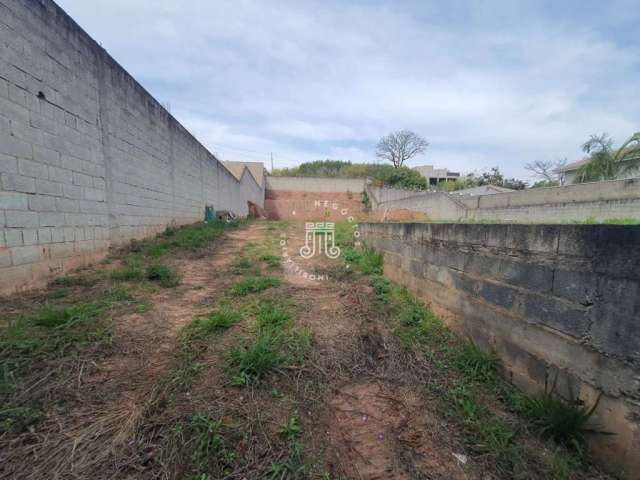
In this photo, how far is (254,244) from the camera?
672 cm

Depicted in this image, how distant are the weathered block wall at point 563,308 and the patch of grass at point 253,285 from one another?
86.0 inches

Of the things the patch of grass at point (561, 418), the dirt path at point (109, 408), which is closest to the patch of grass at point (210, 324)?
the dirt path at point (109, 408)

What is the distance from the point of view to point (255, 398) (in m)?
1.61

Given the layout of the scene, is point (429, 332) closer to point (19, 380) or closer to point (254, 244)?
point (19, 380)

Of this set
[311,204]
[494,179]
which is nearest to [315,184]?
[311,204]

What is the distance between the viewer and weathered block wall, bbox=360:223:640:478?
1.23m

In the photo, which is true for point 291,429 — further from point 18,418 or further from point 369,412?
point 18,418

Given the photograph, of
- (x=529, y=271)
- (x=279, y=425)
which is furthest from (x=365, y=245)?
(x=279, y=425)

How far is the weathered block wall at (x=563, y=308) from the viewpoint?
123cm

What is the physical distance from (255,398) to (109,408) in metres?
0.79

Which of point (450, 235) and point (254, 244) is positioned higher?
point (450, 235)

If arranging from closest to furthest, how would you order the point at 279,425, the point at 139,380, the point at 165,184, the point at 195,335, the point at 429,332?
the point at 279,425 < the point at 139,380 < the point at 195,335 < the point at 429,332 < the point at 165,184

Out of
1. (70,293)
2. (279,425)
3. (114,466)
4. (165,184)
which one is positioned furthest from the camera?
(165,184)

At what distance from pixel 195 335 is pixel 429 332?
6.89 feet
